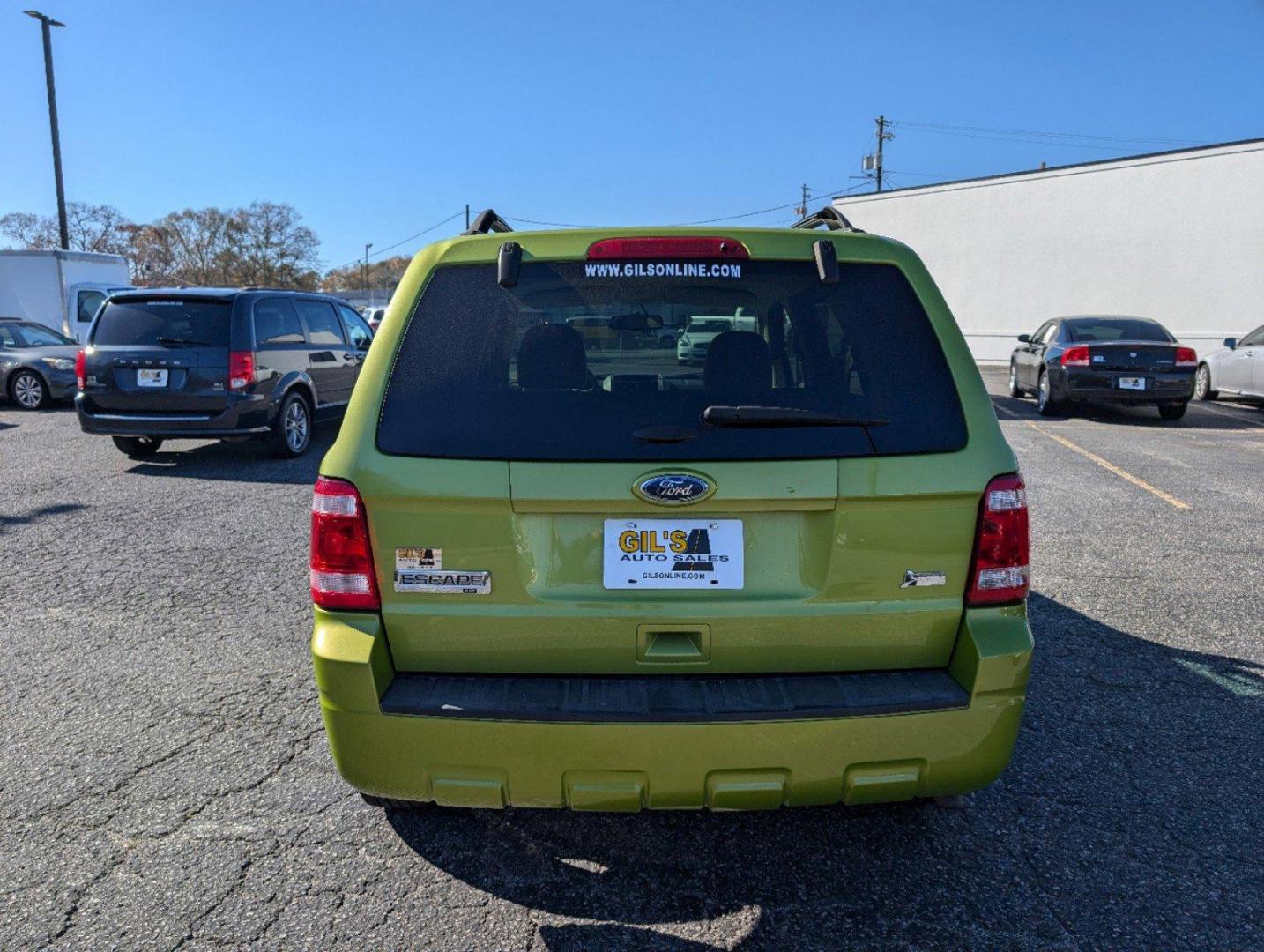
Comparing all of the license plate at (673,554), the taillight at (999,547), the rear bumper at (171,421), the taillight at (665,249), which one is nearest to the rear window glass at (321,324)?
the rear bumper at (171,421)

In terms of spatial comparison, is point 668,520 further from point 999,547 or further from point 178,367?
point 178,367

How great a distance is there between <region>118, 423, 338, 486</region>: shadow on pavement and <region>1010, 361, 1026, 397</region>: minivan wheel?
12.1 metres

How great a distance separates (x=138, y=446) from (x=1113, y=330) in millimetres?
13200

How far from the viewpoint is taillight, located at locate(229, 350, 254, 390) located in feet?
29.3

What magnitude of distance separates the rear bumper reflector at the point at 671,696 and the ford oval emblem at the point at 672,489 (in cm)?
47

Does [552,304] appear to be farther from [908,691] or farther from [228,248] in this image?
[228,248]

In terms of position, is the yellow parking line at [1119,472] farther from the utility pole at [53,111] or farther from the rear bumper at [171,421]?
the utility pole at [53,111]

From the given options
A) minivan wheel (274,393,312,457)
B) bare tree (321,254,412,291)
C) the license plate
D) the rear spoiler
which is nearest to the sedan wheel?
minivan wheel (274,393,312,457)

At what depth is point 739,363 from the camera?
2.55m

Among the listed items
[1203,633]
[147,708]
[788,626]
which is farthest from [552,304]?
[1203,633]

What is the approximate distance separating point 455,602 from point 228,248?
77.0m

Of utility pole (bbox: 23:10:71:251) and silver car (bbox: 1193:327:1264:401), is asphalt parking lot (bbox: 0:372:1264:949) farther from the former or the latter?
utility pole (bbox: 23:10:71:251)

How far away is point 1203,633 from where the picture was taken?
4.68m

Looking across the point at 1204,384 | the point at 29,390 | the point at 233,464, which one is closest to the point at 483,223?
the point at 233,464
